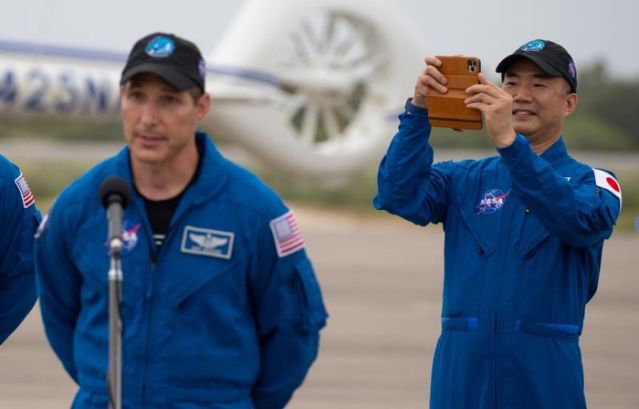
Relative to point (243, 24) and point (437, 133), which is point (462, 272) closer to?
point (243, 24)

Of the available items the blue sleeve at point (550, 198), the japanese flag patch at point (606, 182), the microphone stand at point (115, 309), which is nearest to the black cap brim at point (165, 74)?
the microphone stand at point (115, 309)

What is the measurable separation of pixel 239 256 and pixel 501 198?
4.04 ft

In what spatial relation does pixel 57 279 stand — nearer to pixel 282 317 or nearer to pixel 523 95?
pixel 282 317

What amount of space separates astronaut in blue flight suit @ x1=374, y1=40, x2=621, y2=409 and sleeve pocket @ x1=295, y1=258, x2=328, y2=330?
2.68 feet

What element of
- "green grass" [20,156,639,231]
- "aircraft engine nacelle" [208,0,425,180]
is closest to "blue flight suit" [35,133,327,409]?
"aircraft engine nacelle" [208,0,425,180]

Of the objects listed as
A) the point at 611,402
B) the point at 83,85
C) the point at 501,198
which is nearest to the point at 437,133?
the point at 83,85

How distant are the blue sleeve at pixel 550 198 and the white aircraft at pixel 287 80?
841 inches

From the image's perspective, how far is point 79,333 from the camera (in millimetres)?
3680

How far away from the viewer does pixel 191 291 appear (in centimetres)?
361

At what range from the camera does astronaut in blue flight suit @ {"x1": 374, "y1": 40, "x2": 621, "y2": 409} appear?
4352mm

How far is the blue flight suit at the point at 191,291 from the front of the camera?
3.58 metres

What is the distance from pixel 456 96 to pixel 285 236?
0.87 meters

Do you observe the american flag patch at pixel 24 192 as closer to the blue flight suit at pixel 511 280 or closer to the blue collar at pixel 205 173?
the blue flight suit at pixel 511 280

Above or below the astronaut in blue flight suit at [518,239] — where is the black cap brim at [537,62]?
above
